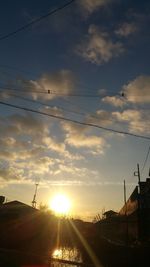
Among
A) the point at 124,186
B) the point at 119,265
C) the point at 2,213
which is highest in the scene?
the point at 124,186

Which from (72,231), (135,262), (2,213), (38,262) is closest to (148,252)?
(135,262)

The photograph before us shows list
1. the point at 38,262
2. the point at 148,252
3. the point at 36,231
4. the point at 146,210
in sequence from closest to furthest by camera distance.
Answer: the point at 38,262, the point at 148,252, the point at 146,210, the point at 36,231

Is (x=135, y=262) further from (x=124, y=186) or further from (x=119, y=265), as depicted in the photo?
(x=124, y=186)

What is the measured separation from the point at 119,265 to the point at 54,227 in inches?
1218

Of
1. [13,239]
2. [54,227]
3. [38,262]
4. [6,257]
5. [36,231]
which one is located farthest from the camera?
[54,227]

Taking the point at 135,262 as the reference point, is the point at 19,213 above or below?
above

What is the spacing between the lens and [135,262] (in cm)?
1730

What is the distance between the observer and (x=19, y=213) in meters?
39.2

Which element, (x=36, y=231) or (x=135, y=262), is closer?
(x=135, y=262)

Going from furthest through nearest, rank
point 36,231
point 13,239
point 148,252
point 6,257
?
1. point 36,231
2. point 13,239
3. point 148,252
4. point 6,257

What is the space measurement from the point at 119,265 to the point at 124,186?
33.9 metres

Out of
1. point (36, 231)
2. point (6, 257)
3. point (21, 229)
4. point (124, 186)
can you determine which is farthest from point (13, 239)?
point (6, 257)

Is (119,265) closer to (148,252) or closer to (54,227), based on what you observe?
(148,252)

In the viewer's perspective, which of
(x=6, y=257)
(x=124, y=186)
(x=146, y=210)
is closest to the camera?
(x=6, y=257)
